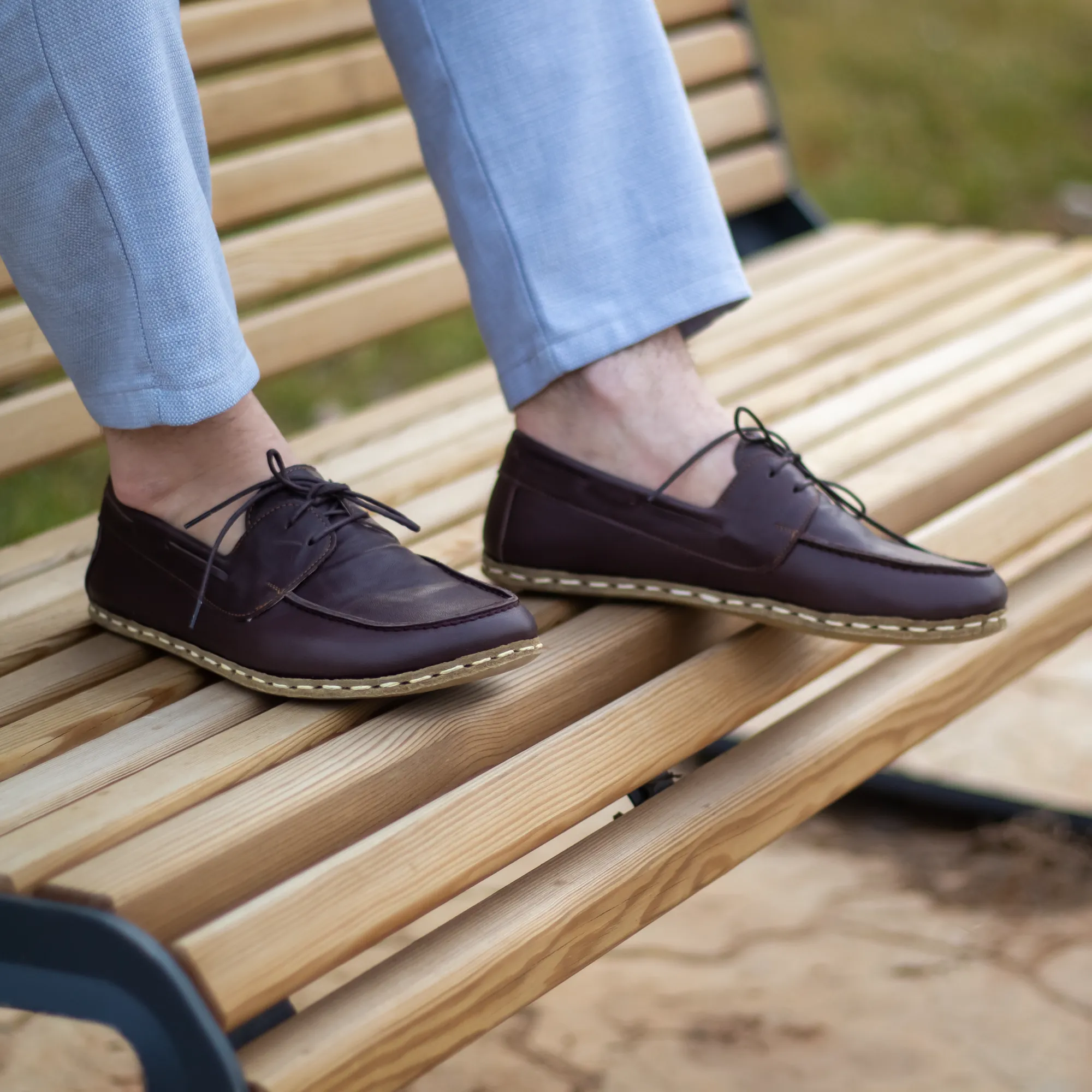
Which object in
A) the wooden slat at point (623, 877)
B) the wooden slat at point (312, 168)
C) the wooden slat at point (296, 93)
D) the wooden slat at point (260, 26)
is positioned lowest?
the wooden slat at point (623, 877)

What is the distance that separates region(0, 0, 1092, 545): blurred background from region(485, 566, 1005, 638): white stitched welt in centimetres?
337

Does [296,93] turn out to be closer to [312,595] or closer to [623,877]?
[312,595]

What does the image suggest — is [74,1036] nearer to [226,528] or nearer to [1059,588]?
[226,528]

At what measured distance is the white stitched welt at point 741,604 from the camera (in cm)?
100

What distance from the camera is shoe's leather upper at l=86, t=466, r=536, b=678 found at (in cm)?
90

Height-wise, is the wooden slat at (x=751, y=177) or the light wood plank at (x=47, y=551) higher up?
the wooden slat at (x=751, y=177)

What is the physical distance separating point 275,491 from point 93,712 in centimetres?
19

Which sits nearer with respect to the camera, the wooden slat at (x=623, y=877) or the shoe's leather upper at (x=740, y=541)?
the wooden slat at (x=623, y=877)

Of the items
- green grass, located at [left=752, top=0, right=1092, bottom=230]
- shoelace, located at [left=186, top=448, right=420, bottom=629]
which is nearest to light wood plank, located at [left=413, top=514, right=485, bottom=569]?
shoelace, located at [left=186, top=448, right=420, bottom=629]

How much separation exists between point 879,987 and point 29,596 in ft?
3.02

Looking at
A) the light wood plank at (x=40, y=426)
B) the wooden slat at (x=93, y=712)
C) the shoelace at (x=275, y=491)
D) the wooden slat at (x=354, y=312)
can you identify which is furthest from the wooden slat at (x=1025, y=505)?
the light wood plank at (x=40, y=426)

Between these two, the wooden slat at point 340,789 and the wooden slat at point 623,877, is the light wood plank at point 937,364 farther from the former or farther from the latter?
the wooden slat at point 340,789

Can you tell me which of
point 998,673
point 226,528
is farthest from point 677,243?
point 998,673

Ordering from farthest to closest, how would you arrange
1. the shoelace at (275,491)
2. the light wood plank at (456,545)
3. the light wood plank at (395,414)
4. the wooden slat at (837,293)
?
1. the wooden slat at (837,293)
2. the light wood plank at (395,414)
3. the light wood plank at (456,545)
4. the shoelace at (275,491)
